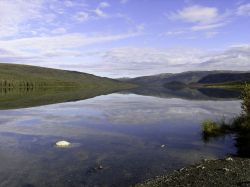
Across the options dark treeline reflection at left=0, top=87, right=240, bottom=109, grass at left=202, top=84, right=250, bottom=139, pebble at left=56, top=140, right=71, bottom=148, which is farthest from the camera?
dark treeline reflection at left=0, top=87, right=240, bottom=109

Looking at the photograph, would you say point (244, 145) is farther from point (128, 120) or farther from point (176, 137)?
point (128, 120)

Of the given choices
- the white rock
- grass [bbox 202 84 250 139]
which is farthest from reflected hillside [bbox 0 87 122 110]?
grass [bbox 202 84 250 139]

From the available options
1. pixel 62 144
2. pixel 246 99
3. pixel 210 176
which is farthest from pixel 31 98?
pixel 210 176

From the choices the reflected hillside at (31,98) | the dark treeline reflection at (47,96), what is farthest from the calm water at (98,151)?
the dark treeline reflection at (47,96)

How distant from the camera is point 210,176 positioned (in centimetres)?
1820

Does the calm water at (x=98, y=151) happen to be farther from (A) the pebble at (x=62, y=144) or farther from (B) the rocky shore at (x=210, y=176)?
(B) the rocky shore at (x=210, y=176)

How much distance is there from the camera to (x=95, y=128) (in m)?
38.4

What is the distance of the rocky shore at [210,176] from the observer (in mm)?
17062

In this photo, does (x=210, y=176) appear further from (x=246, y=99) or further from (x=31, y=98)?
(x=31, y=98)

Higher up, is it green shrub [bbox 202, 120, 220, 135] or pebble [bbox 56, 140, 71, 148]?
green shrub [bbox 202, 120, 220, 135]

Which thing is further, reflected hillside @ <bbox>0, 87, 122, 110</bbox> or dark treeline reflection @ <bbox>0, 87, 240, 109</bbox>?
dark treeline reflection @ <bbox>0, 87, 240, 109</bbox>

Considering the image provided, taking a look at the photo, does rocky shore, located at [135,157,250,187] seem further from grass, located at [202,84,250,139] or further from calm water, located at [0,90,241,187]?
grass, located at [202,84,250,139]

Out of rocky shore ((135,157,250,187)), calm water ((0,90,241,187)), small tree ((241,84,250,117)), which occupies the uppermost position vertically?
small tree ((241,84,250,117))

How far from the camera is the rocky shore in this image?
17062mm
